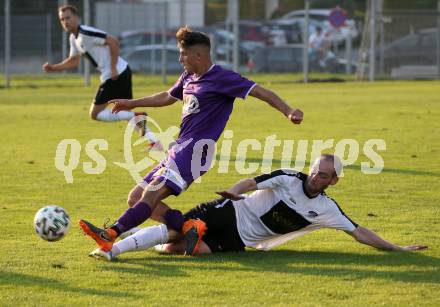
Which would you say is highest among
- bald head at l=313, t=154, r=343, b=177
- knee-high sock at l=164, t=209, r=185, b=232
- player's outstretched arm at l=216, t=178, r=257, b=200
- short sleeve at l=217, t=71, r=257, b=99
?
short sleeve at l=217, t=71, r=257, b=99

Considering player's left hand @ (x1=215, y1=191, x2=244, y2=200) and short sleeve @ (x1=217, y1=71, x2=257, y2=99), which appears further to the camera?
short sleeve @ (x1=217, y1=71, x2=257, y2=99)

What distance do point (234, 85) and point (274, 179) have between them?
31.5 inches

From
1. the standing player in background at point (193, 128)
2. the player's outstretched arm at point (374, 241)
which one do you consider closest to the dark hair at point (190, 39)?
the standing player in background at point (193, 128)

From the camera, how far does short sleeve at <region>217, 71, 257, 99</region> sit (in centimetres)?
763

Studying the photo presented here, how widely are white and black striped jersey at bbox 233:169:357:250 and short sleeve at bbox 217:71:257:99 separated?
0.68m

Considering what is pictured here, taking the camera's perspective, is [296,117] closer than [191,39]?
Yes

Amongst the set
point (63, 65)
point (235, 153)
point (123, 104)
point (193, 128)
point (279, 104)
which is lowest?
point (235, 153)

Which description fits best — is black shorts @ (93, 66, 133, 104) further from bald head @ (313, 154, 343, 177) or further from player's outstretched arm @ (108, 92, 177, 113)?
bald head @ (313, 154, 343, 177)

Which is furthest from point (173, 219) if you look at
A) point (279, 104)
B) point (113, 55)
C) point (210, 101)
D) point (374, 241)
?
point (113, 55)

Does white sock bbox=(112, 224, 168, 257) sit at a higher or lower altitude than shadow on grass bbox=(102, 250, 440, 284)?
higher

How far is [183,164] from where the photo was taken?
766 centimetres

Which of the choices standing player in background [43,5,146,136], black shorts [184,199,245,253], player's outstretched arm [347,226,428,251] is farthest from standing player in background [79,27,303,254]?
standing player in background [43,5,146,136]

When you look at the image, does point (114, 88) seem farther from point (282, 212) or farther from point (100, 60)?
point (282, 212)

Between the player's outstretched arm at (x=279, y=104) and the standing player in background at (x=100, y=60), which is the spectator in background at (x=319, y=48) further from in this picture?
the player's outstretched arm at (x=279, y=104)
